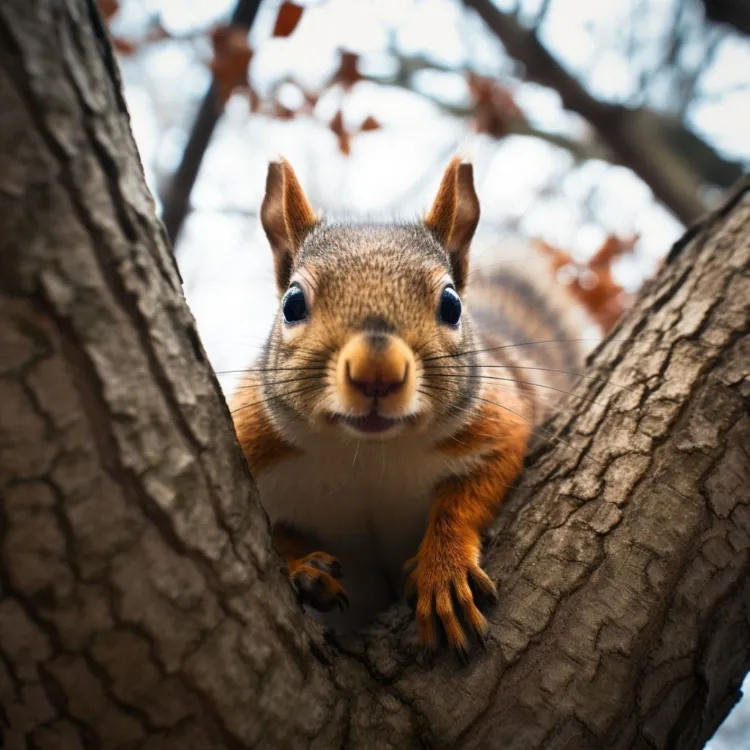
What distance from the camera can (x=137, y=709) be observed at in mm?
1363

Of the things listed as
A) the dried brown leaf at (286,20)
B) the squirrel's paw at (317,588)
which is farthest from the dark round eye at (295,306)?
the dried brown leaf at (286,20)

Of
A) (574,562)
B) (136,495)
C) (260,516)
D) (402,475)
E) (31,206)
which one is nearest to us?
(31,206)

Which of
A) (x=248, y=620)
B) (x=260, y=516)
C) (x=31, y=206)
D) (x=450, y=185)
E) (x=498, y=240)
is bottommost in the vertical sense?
(x=248, y=620)

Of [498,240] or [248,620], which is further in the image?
[498,240]

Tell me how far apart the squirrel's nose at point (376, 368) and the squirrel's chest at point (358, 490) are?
58 cm

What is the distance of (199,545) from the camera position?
4.65 feet

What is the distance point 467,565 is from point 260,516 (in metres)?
0.71

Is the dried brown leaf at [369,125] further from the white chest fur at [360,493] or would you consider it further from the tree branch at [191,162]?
the white chest fur at [360,493]

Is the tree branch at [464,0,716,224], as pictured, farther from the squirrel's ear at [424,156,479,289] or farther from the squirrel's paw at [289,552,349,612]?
the squirrel's paw at [289,552,349,612]

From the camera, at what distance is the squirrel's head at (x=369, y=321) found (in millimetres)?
1836

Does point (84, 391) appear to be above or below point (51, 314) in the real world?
below

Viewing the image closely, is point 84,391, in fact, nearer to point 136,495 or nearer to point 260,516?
point 136,495

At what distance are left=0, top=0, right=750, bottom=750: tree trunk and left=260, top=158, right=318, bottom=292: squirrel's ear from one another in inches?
49.0

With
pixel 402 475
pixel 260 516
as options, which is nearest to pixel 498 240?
pixel 402 475
